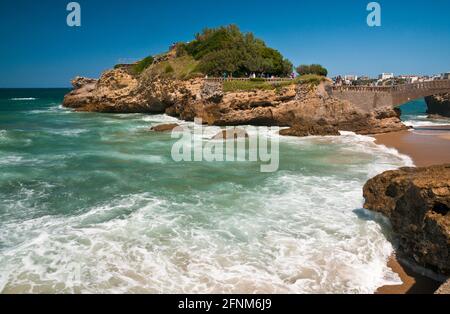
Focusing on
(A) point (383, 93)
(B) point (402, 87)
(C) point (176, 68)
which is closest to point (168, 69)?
(C) point (176, 68)

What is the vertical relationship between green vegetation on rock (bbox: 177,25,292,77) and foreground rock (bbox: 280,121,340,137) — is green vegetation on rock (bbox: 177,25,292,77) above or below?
above

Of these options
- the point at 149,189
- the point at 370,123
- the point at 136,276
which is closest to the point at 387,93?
the point at 370,123

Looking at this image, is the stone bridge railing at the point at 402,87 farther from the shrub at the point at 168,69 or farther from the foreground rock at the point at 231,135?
the shrub at the point at 168,69

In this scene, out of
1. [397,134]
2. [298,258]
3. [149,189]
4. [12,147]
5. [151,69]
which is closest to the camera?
[298,258]

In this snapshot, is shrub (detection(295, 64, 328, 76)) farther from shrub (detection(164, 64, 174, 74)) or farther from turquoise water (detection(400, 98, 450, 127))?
shrub (detection(164, 64, 174, 74))

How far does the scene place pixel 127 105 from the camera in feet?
164

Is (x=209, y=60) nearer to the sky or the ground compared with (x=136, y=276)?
nearer to the sky

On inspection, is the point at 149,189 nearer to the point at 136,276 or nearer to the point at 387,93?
the point at 136,276

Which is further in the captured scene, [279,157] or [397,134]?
[397,134]

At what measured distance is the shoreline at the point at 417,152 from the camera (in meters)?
7.98

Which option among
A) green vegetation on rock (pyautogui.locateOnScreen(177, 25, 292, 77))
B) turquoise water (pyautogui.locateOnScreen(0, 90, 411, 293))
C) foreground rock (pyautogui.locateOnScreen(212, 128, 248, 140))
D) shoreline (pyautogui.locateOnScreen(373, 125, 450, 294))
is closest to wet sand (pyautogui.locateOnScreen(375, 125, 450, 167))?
shoreline (pyautogui.locateOnScreen(373, 125, 450, 294))

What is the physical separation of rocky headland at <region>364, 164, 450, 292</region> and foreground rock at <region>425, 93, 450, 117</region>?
42.2 metres

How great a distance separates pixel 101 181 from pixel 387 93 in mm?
25214

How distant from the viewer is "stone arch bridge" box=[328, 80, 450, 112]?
32094 millimetres
